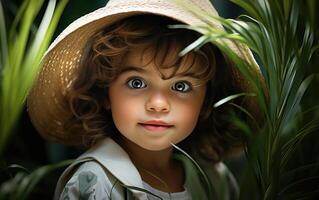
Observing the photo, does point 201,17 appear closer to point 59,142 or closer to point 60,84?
point 60,84

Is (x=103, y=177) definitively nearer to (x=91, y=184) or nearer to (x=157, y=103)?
(x=91, y=184)

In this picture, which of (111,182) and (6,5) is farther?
(6,5)

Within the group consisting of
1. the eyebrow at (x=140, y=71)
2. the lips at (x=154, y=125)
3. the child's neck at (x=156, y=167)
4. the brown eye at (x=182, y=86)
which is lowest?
the child's neck at (x=156, y=167)

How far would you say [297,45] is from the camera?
110cm

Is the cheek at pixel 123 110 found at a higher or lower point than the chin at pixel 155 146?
higher

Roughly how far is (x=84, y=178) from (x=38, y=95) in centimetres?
24

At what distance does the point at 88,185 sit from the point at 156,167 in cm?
21

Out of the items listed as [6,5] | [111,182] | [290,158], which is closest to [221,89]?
[290,158]

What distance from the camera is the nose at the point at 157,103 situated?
1.09 m

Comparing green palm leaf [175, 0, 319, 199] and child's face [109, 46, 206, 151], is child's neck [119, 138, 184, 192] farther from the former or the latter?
green palm leaf [175, 0, 319, 199]

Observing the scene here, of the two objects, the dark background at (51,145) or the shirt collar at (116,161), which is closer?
the shirt collar at (116,161)

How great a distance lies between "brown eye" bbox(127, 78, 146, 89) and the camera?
3.67 ft

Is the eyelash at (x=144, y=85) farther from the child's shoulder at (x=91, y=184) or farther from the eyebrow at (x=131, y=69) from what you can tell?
the child's shoulder at (x=91, y=184)

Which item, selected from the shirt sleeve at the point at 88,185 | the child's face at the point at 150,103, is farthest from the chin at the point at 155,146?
the shirt sleeve at the point at 88,185
